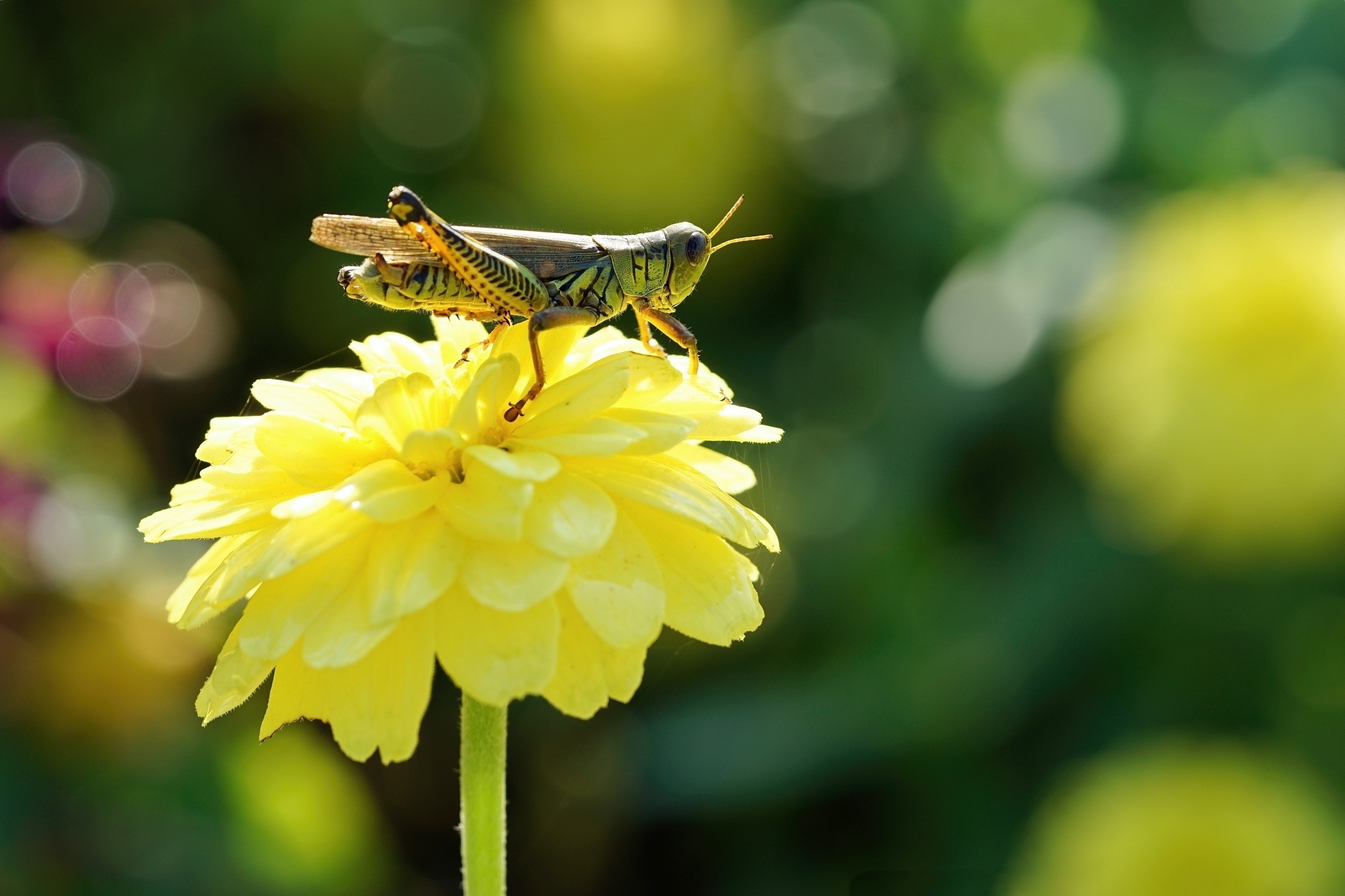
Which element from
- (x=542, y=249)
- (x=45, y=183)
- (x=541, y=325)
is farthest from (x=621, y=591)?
(x=45, y=183)

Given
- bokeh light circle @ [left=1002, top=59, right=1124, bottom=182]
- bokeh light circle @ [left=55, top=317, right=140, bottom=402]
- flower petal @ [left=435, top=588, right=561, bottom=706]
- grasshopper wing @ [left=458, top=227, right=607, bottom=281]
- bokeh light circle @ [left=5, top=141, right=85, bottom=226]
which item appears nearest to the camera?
flower petal @ [left=435, top=588, right=561, bottom=706]

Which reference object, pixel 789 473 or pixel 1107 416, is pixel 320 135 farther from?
pixel 1107 416

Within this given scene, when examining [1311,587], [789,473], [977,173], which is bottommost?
[1311,587]

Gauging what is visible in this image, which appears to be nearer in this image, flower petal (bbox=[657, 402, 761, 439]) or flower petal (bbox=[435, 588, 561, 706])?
flower petal (bbox=[435, 588, 561, 706])

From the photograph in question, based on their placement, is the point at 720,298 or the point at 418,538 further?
the point at 720,298

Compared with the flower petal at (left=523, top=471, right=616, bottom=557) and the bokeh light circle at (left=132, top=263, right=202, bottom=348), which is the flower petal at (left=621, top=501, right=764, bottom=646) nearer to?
the flower petal at (left=523, top=471, right=616, bottom=557)

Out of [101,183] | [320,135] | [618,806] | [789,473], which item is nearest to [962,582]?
[789,473]

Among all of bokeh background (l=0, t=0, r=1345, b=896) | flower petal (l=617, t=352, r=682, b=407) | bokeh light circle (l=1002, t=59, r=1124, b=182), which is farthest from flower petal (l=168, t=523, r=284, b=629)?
bokeh light circle (l=1002, t=59, r=1124, b=182)

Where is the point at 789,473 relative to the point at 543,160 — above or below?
below
